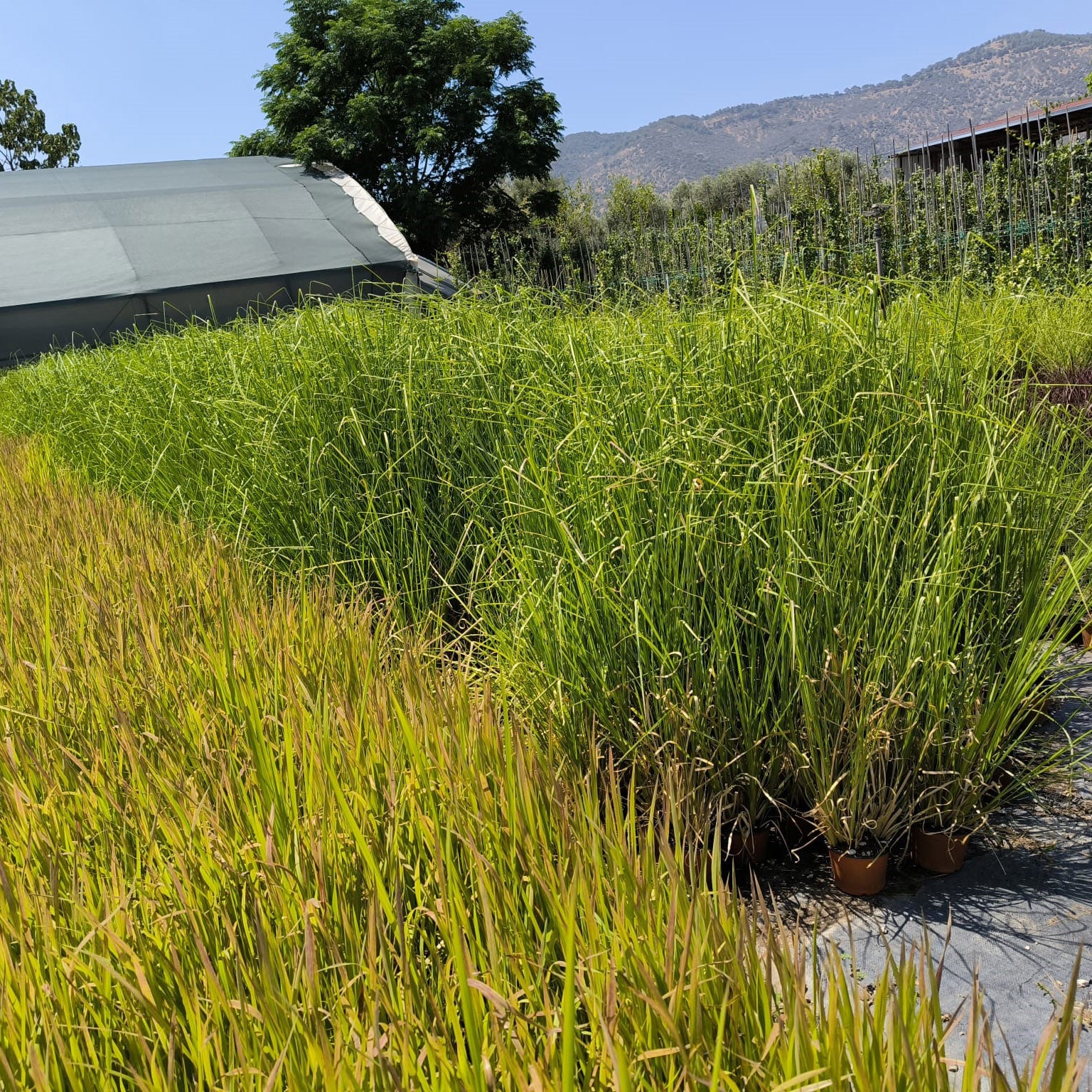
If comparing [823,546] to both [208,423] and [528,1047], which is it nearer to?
[528,1047]

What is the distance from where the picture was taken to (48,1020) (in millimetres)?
901

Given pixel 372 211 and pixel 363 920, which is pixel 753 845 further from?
pixel 372 211

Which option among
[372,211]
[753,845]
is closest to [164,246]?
[372,211]

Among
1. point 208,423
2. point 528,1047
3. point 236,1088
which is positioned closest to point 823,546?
point 528,1047

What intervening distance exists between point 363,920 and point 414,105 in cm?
2771

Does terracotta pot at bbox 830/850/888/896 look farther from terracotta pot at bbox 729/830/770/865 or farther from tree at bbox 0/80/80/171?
tree at bbox 0/80/80/171

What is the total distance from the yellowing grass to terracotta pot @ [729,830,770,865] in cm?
41

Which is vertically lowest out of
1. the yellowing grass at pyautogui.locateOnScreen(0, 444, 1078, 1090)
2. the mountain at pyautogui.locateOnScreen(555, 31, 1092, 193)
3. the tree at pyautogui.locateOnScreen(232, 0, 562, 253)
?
the yellowing grass at pyautogui.locateOnScreen(0, 444, 1078, 1090)

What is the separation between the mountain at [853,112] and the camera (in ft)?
527

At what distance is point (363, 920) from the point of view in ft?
3.75

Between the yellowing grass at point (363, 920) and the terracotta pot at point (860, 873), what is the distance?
13.8 inches

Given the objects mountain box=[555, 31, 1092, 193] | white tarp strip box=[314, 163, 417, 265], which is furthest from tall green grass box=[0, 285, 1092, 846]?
mountain box=[555, 31, 1092, 193]

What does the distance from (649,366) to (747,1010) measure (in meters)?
1.74

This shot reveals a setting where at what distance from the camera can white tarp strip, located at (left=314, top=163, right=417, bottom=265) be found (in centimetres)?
1634
